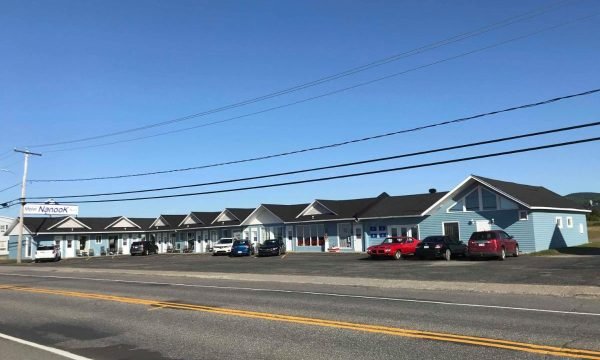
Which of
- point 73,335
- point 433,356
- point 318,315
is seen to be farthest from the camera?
point 318,315

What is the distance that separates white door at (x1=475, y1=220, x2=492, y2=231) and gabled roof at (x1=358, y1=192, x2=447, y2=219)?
4.85 metres

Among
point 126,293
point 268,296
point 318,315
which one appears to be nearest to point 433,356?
point 318,315

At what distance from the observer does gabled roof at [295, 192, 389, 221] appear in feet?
158

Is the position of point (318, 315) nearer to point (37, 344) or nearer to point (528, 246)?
point (37, 344)

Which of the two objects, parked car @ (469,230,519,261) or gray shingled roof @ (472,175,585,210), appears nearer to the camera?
parked car @ (469,230,519,261)

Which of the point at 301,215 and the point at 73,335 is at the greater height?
the point at 301,215

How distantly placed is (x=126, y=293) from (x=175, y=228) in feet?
174

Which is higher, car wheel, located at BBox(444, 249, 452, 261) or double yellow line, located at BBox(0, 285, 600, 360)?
car wheel, located at BBox(444, 249, 452, 261)

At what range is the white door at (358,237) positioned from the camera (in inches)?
1836

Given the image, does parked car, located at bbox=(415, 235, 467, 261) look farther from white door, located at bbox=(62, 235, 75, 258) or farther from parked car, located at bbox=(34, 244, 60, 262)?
white door, located at bbox=(62, 235, 75, 258)

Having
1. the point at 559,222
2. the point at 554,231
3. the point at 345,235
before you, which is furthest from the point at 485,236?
the point at 345,235

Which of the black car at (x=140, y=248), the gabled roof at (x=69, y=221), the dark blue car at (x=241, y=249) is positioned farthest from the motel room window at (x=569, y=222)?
the gabled roof at (x=69, y=221)

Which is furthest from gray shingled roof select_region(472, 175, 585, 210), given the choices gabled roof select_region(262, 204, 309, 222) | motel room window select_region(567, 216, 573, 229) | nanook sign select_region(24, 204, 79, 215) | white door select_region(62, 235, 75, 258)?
nanook sign select_region(24, 204, 79, 215)

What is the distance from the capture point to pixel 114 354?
8.16 metres
